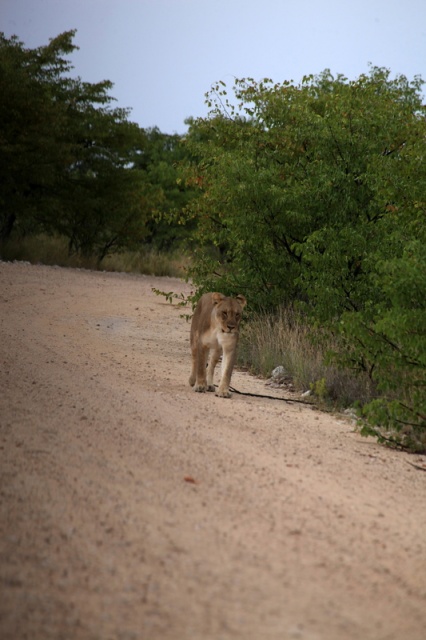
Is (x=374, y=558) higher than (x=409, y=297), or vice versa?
(x=409, y=297)

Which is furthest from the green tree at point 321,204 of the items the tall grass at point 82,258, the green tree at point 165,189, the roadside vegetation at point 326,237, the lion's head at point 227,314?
the green tree at point 165,189

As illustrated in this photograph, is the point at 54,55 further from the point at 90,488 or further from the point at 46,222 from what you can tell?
the point at 90,488

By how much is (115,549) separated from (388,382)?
14.4 feet

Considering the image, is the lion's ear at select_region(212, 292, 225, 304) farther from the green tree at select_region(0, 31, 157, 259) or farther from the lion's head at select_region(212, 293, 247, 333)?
the green tree at select_region(0, 31, 157, 259)

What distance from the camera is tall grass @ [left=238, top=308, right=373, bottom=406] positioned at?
10.4 meters

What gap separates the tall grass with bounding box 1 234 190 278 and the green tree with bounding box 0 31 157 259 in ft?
2.22

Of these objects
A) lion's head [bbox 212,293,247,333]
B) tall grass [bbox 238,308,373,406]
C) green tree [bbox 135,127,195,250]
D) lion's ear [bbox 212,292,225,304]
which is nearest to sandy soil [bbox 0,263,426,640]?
lion's head [bbox 212,293,247,333]

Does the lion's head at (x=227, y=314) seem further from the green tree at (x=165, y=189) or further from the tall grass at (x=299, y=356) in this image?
the green tree at (x=165, y=189)

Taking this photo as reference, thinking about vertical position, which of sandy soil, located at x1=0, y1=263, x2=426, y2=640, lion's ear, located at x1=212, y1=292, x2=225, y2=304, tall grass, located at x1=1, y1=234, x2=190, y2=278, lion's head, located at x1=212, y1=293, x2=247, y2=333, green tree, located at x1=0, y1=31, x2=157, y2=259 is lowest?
sandy soil, located at x1=0, y1=263, x2=426, y2=640

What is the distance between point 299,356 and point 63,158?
22042mm

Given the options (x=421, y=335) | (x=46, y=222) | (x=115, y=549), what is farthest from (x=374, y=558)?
(x=46, y=222)

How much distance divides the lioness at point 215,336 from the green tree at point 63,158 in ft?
71.3

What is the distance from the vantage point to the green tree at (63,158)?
100 ft

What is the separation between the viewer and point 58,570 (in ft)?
12.3
